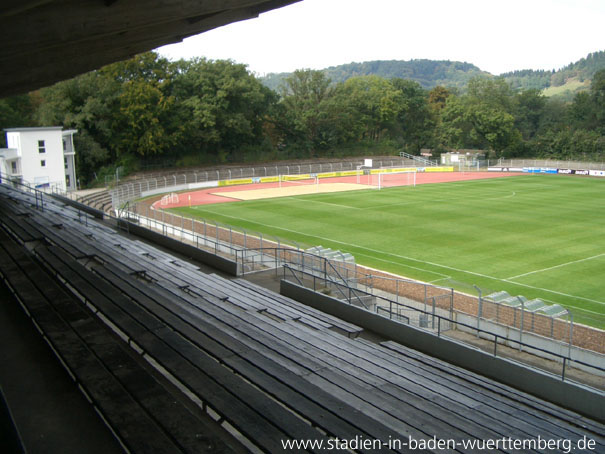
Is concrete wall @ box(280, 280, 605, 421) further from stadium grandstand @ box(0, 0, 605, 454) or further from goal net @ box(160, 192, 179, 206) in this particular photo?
goal net @ box(160, 192, 179, 206)

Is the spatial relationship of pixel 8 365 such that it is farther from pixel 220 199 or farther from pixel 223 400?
pixel 220 199

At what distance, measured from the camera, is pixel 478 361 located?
34.4 feet

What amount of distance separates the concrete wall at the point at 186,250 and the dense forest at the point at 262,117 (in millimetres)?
35735

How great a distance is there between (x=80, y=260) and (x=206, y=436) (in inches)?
371

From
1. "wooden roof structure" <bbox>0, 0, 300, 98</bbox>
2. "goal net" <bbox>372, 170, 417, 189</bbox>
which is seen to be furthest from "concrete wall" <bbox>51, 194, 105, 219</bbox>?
"goal net" <bbox>372, 170, 417, 189</bbox>

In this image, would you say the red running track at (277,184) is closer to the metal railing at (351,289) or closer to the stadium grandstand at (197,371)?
the metal railing at (351,289)

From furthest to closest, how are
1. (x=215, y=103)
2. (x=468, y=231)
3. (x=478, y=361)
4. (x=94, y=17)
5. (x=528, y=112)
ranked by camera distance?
(x=528, y=112)
(x=215, y=103)
(x=468, y=231)
(x=478, y=361)
(x=94, y=17)

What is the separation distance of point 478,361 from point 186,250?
1226cm

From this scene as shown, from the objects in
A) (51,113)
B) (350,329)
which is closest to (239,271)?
(350,329)

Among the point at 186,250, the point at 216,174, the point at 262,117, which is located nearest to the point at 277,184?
the point at 216,174

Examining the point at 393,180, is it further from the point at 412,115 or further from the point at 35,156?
the point at 412,115

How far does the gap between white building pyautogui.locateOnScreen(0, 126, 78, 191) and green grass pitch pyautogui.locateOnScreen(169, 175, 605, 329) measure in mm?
11523

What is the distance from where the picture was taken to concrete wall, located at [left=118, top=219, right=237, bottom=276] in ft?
57.8

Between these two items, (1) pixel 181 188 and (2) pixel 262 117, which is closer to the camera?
(1) pixel 181 188
